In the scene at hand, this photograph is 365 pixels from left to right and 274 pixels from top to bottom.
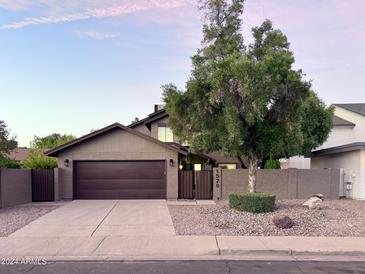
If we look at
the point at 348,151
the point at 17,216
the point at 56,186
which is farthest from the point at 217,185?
the point at 17,216

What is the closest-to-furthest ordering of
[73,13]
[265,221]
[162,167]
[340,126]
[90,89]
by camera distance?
[265,221]
[73,13]
[162,167]
[90,89]
[340,126]

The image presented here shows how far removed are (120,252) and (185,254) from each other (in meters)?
1.57

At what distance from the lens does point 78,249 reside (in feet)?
32.8

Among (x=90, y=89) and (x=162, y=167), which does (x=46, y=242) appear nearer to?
(x=162, y=167)

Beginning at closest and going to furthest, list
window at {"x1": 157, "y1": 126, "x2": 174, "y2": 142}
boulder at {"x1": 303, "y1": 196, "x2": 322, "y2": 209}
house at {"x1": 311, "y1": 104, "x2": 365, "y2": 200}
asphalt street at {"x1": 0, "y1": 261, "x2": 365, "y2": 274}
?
1. asphalt street at {"x1": 0, "y1": 261, "x2": 365, "y2": 274}
2. boulder at {"x1": 303, "y1": 196, "x2": 322, "y2": 209}
3. house at {"x1": 311, "y1": 104, "x2": 365, "y2": 200}
4. window at {"x1": 157, "y1": 126, "x2": 174, "y2": 142}

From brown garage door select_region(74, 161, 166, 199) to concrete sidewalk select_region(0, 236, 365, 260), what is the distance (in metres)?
10.4

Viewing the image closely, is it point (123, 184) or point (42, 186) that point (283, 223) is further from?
point (42, 186)

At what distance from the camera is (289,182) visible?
70.8 ft

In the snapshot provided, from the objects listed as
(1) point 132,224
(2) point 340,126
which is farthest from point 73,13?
(2) point 340,126

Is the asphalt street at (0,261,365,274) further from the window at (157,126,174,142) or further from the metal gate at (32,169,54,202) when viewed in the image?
the window at (157,126,174,142)

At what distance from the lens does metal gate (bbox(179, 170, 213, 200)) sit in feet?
70.7

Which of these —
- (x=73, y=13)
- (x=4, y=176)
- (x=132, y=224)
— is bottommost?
(x=132, y=224)

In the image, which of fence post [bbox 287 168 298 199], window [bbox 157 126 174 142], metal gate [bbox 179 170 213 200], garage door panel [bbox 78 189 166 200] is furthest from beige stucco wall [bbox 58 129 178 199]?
window [bbox 157 126 174 142]

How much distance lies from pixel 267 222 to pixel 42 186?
12739 millimetres
